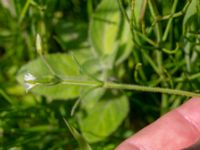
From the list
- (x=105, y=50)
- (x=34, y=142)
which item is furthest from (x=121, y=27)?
(x=34, y=142)

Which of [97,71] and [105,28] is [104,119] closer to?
[97,71]

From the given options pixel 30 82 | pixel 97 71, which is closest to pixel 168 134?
pixel 97 71

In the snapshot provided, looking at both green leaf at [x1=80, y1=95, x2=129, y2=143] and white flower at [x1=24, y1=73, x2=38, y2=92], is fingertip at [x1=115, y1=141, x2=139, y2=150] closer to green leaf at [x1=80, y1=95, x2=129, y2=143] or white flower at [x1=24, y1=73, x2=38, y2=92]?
green leaf at [x1=80, y1=95, x2=129, y2=143]

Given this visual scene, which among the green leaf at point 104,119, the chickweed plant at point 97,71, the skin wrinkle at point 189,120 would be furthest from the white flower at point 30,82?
the skin wrinkle at point 189,120

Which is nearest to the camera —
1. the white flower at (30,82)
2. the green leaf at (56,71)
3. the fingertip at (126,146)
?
the white flower at (30,82)

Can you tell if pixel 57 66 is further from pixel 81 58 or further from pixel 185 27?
pixel 185 27

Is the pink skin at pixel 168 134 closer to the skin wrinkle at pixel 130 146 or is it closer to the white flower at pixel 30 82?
the skin wrinkle at pixel 130 146

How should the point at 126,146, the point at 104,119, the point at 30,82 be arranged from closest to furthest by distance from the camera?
the point at 30,82 → the point at 126,146 → the point at 104,119
